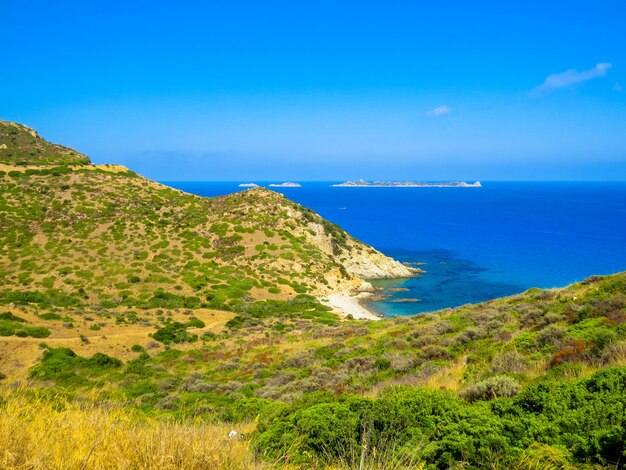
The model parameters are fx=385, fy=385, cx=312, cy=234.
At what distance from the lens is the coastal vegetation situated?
484cm

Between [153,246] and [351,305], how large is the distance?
2777cm

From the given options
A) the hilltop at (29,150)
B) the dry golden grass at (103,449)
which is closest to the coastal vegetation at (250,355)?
the dry golden grass at (103,449)

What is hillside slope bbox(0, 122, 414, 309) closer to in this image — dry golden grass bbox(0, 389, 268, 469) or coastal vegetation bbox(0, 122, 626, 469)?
coastal vegetation bbox(0, 122, 626, 469)

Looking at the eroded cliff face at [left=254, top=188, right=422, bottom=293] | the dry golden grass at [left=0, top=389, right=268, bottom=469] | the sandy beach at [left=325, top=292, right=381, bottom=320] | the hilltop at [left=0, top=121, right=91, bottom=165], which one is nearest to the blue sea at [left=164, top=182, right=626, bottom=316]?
the sandy beach at [left=325, top=292, right=381, bottom=320]

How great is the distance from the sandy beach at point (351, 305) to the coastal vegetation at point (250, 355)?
1961 millimetres

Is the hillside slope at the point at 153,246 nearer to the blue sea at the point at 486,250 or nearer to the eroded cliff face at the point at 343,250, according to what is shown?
the eroded cliff face at the point at 343,250

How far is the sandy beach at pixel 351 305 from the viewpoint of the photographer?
43222 millimetres

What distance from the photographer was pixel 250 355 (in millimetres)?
23344

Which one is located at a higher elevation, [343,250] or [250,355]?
[343,250]

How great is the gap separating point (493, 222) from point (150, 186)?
391ft

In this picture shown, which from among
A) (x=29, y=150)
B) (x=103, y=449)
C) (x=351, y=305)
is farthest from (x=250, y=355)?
(x=29, y=150)

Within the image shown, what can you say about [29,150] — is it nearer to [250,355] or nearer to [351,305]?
[351,305]

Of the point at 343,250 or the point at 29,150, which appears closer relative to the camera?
the point at 343,250

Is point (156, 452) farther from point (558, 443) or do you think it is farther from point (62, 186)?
point (62, 186)
